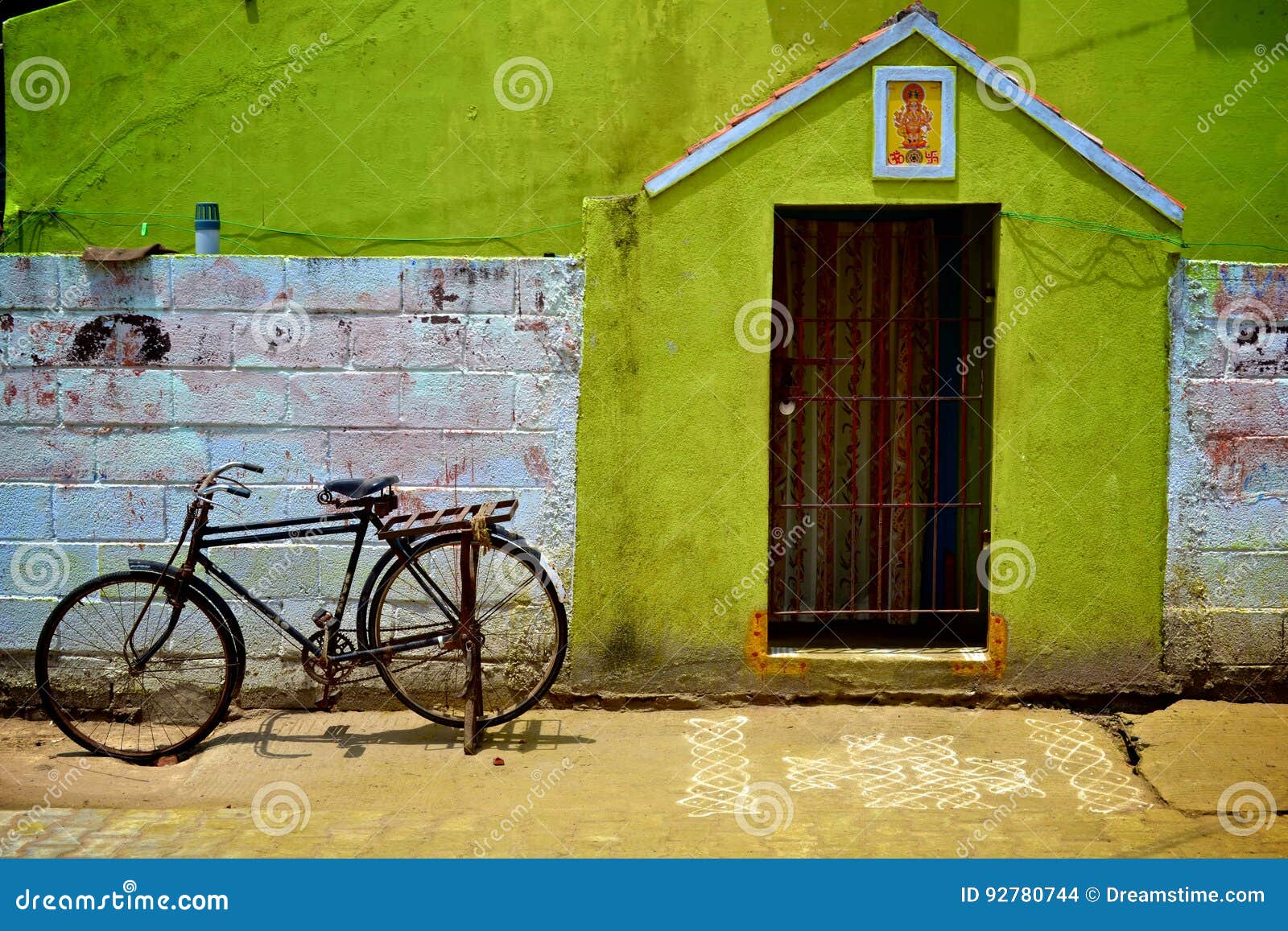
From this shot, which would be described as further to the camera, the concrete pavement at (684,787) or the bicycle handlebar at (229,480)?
the bicycle handlebar at (229,480)

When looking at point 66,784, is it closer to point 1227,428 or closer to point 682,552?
point 682,552

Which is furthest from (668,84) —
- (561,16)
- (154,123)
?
(154,123)

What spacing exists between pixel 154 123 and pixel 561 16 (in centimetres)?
251

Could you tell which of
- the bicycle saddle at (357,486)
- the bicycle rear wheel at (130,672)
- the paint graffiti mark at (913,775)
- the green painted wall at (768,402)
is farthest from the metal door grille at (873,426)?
the bicycle rear wheel at (130,672)

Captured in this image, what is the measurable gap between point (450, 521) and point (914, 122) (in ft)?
9.44

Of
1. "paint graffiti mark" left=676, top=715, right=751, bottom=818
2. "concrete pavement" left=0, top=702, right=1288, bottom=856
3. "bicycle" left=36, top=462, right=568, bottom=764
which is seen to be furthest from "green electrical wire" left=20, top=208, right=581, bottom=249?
"paint graffiti mark" left=676, top=715, right=751, bottom=818

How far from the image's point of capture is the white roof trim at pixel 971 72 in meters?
5.81

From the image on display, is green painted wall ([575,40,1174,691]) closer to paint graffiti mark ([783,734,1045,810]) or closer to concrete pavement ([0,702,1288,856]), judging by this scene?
Result: concrete pavement ([0,702,1288,856])

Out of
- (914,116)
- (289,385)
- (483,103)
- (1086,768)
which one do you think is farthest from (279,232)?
(1086,768)

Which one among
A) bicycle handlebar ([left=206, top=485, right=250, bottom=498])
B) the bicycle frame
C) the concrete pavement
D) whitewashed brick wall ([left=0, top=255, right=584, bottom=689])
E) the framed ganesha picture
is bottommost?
the concrete pavement

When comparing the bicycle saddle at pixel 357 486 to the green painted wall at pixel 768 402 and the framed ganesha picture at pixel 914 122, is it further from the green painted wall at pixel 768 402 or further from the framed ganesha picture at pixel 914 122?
the framed ganesha picture at pixel 914 122

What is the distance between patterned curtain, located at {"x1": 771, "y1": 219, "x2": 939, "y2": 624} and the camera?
7.17 metres

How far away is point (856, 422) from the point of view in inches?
286

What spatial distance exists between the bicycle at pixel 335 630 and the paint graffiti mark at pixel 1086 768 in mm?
2263
